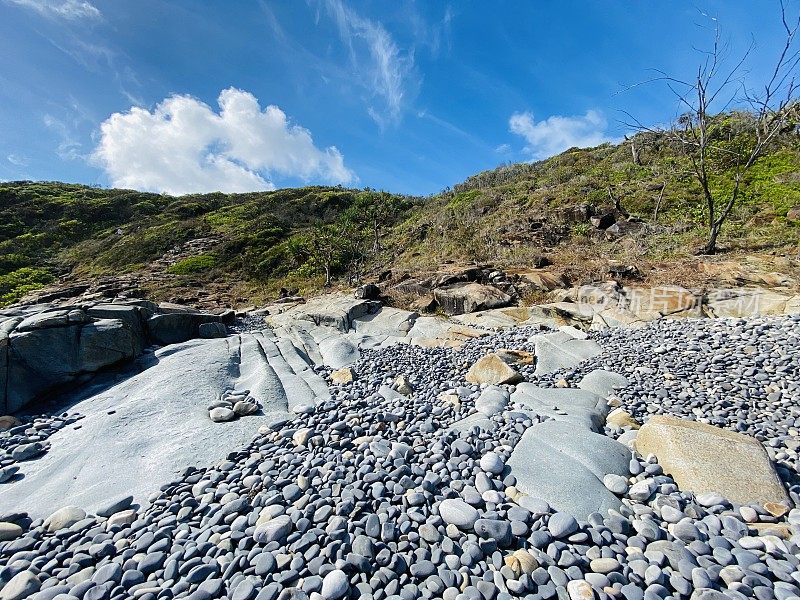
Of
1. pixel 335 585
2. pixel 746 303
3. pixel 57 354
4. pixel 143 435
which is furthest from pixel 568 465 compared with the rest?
pixel 57 354

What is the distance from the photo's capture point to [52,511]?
9.24ft

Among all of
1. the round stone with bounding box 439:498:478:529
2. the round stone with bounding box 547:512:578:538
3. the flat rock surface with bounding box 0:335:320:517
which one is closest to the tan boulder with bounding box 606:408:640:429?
the round stone with bounding box 547:512:578:538

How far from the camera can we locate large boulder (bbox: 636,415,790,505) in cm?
243

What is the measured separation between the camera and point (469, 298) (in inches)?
395

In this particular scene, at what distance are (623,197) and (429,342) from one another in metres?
17.9

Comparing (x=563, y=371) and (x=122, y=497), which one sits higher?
(x=563, y=371)

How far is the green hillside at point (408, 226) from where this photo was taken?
14273 mm

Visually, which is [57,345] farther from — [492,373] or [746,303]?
[746,303]

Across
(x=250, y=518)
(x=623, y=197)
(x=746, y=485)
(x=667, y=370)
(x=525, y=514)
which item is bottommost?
(x=250, y=518)

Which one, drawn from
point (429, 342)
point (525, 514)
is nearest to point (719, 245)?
point (429, 342)

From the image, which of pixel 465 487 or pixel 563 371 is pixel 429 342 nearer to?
pixel 563 371

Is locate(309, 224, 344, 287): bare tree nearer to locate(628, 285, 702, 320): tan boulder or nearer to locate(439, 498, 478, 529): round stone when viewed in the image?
locate(628, 285, 702, 320): tan boulder

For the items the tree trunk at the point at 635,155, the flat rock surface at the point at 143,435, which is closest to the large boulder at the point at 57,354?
the flat rock surface at the point at 143,435

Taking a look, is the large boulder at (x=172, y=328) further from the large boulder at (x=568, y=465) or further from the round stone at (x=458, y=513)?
the large boulder at (x=568, y=465)
